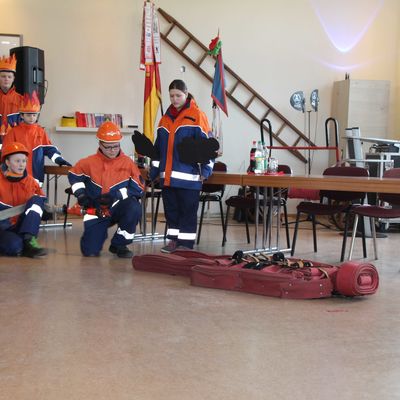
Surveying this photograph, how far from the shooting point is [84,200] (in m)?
4.70

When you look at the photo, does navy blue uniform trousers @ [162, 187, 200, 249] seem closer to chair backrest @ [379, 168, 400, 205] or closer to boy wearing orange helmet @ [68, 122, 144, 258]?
boy wearing orange helmet @ [68, 122, 144, 258]

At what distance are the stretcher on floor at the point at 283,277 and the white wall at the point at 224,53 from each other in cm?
474

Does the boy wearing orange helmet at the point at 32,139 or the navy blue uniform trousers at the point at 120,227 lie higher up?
the boy wearing orange helmet at the point at 32,139

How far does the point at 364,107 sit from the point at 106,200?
4922 millimetres

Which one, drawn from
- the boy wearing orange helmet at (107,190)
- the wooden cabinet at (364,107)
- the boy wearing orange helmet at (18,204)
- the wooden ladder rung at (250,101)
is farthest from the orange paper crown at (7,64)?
the wooden cabinet at (364,107)

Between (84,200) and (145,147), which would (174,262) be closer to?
(84,200)

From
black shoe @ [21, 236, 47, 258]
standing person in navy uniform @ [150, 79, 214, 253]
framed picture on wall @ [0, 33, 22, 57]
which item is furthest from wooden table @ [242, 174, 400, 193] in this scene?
framed picture on wall @ [0, 33, 22, 57]

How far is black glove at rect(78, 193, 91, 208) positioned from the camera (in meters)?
4.70

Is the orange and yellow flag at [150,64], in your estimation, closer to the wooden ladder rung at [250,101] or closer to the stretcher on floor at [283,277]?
the wooden ladder rung at [250,101]

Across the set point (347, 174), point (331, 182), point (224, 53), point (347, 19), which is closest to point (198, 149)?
point (331, 182)

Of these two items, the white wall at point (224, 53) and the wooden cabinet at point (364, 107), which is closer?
the white wall at point (224, 53)

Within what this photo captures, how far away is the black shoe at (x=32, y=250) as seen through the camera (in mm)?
4633

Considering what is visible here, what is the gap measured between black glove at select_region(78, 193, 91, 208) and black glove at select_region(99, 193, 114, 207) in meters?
0.10

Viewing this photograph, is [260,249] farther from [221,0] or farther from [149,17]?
[221,0]
